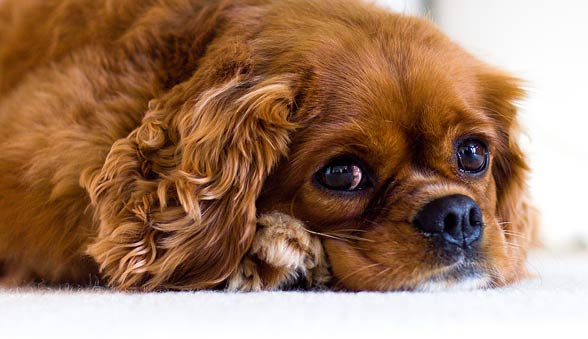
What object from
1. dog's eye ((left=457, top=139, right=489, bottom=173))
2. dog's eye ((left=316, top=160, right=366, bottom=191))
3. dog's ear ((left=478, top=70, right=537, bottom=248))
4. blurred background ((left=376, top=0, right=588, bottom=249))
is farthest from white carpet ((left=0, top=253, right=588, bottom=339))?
blurred background ((left=376, top=0, right=588, bottom=249))

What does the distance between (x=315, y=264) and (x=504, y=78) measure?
2.88 feet

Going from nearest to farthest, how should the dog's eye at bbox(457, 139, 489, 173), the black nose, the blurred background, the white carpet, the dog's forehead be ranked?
the white carpet, the black nose, the dog's forehead, the dog's eye at bbox(457, 139, 489, 173), the blurred background

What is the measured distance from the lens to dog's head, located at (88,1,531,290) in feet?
6.44

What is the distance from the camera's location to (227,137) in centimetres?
206

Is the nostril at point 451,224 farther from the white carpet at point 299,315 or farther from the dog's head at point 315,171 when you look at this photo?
the white carpet at point 299,315

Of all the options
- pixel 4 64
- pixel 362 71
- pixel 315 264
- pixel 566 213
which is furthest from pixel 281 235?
pixel 566 213

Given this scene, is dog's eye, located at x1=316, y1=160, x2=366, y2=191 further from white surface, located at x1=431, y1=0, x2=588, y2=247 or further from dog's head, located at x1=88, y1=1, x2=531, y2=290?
white surface, located at x1=431, y1=0, x2=588, y2=247

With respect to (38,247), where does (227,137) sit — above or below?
above

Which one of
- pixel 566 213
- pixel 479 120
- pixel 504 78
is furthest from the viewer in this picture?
pixel 566 213

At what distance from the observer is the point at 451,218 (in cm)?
192

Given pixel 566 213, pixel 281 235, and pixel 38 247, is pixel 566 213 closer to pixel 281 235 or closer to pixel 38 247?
pixel 281 235

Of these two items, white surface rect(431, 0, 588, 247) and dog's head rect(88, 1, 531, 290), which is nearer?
dog's head rect(88, 1, 531, 290)

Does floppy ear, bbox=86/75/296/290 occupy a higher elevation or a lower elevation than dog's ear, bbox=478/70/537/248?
higher

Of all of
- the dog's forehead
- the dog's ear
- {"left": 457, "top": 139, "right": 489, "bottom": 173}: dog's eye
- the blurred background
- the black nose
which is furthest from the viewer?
the blurred background
